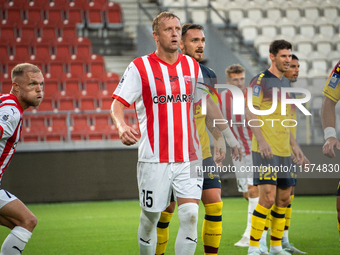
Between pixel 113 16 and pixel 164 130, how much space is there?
Result: 496 inches

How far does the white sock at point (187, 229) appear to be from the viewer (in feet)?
12.0

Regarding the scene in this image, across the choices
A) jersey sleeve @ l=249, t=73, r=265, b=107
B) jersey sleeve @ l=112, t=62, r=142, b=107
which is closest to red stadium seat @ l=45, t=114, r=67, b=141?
jersey sleeve @ l=249, t=73, r=265, b=107

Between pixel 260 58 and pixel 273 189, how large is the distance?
10.1 meters

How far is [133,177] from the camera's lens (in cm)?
1056

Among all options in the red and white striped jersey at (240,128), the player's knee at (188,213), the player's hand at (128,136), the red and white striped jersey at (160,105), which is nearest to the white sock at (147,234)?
the player's knee at (188,213)

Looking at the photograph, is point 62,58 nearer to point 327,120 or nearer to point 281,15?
point 281,15

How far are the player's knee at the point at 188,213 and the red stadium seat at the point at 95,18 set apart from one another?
12.6 meters

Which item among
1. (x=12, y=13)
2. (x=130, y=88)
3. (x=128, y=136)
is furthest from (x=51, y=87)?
(x=128, y=136)

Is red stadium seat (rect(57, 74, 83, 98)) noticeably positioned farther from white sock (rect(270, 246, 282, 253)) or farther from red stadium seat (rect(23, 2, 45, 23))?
white sock (rect(270, 246, 282, 253))

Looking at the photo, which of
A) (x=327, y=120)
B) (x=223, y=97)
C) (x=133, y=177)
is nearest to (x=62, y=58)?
(x=133, y=177)

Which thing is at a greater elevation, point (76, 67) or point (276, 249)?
point (76, 67)

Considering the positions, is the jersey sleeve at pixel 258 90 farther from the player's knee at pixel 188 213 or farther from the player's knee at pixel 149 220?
the player's knee at pixel 149 220

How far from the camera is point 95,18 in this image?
1554 cm

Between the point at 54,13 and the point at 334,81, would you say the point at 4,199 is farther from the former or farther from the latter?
the point at 54,13
